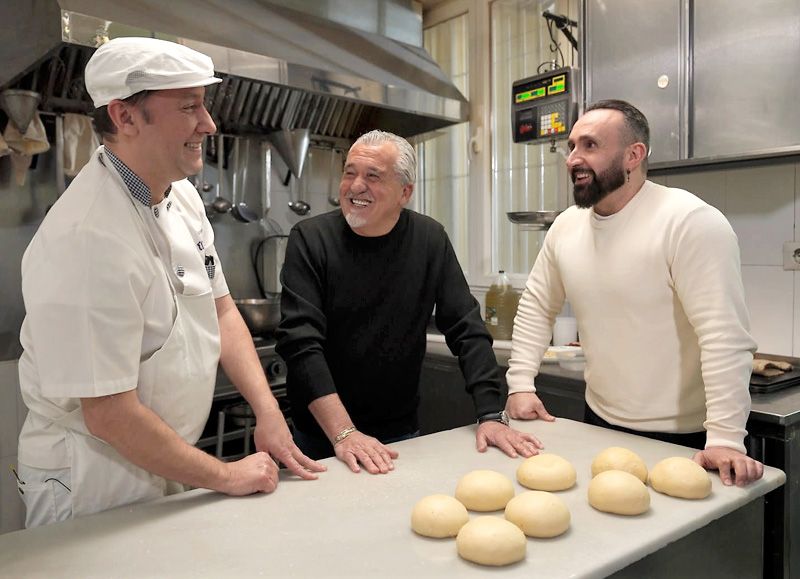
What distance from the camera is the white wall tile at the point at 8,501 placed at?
2.23 meters

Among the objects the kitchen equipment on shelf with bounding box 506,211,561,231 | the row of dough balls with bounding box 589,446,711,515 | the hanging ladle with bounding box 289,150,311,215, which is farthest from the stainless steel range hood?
the row of dough balls with bounding box 589,446,711,515

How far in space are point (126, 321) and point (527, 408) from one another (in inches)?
37.3

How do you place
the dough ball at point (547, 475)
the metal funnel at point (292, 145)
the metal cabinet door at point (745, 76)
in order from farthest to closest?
the metal funnel at point (292, 145), the metal cabinet door at point (745, 76), the dough ball at point (547, 475)

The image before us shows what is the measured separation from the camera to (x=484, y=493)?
1.02 metres

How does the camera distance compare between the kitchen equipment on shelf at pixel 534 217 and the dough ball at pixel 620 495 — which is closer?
the dough ball at pixel 620 495

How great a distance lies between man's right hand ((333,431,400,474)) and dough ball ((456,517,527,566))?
1.10 feet

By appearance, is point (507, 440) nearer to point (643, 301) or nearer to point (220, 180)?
point (643, 301)

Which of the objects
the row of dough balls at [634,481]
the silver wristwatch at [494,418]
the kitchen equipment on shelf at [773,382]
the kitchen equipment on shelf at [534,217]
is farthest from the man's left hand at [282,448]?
the kitchen equipment on shelf at [534,217]

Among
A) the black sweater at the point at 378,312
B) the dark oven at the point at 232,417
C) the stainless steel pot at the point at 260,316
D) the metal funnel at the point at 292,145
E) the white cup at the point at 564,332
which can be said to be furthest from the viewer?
the metal funnel at the point at 292,145

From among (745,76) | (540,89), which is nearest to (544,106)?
(540,89)

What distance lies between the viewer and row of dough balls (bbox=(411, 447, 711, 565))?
2.82ft

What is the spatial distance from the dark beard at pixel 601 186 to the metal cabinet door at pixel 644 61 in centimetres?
74

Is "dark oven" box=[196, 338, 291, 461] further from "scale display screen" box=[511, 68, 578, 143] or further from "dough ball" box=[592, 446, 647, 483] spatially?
"dough ball" box=[592, 446, 647, 483]

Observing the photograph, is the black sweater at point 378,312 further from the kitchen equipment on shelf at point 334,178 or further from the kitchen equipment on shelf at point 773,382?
the kitchen equipment on shelf at point 334,178
